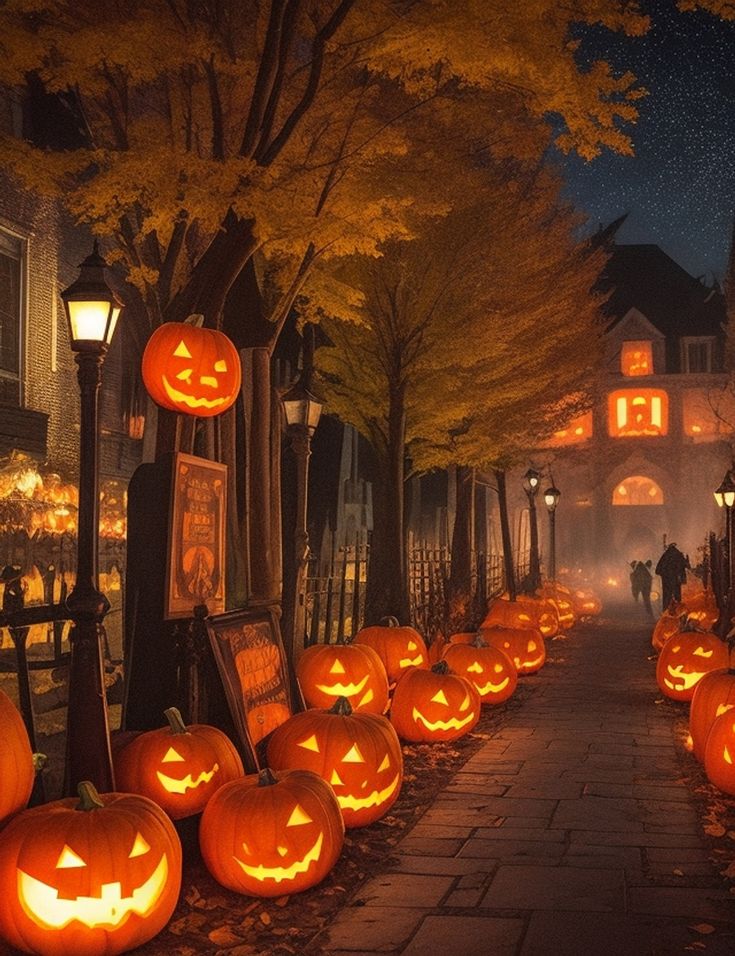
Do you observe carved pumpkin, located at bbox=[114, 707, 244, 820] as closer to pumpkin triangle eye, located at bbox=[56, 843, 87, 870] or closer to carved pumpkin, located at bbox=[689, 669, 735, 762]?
pumpkin triangle eye, located at bbox=[56, 843, 87, 870]

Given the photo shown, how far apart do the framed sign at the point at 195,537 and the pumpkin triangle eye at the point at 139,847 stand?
2.25m

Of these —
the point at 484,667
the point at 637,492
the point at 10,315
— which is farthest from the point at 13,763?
the point at 637,492

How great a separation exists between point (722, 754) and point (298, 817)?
3.65 m

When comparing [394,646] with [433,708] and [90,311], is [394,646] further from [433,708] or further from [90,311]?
[90,311]

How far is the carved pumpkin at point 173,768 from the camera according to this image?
6.44 m

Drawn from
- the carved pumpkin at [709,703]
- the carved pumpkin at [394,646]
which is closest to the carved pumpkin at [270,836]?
the carved pumpkin at [709,703]

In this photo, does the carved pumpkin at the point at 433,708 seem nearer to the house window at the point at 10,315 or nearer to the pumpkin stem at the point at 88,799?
the pumpkin stem at the point at 88,799

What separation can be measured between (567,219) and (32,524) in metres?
11.4

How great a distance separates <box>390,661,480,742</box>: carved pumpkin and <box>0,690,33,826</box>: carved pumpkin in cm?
491

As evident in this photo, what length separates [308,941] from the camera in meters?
4.96

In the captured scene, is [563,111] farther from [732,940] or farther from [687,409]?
[687,409]

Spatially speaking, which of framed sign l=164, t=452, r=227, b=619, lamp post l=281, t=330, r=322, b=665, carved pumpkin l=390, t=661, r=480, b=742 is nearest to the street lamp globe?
framed sign l=164, t=452, r=227, b=619

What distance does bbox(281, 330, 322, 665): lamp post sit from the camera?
11.2 metres

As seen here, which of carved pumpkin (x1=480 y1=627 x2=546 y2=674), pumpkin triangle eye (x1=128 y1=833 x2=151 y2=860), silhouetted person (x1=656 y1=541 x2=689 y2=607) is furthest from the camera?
silhouetted person (x1=656 y1=541 x2=689 y2=607)
